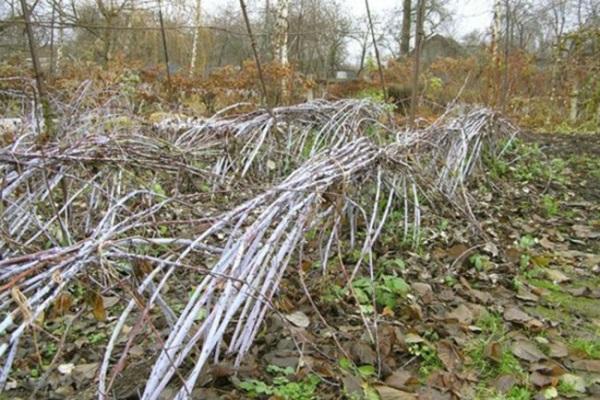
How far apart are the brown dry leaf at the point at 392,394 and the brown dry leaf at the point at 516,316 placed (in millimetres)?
647

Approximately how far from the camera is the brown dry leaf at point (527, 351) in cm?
153

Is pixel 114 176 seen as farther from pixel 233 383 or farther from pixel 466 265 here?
pixel 466 265

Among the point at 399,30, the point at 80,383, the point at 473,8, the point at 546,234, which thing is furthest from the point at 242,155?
the point at 399,30

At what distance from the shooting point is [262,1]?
50.4 ft

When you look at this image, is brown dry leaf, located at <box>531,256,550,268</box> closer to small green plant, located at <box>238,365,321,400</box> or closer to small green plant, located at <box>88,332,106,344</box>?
small green plant, located at <box>238,365,321,400</box>

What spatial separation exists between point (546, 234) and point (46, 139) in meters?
2.56

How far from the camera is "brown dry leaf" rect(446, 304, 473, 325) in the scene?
5.66 feet

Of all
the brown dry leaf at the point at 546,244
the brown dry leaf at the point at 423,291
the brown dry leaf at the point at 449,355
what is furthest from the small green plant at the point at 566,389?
the brown dry leaf at the point at 546,244

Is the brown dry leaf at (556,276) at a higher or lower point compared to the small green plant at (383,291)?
lower

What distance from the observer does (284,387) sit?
131 cm

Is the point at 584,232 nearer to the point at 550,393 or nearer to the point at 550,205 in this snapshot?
the point at 550,205

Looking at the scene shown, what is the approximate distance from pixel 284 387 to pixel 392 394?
29cm

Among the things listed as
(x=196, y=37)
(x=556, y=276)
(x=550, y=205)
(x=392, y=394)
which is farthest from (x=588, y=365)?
(x=196, y=37)

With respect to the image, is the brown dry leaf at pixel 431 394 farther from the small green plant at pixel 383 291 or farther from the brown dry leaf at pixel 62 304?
the brown dry leaf at pixel 62 304
